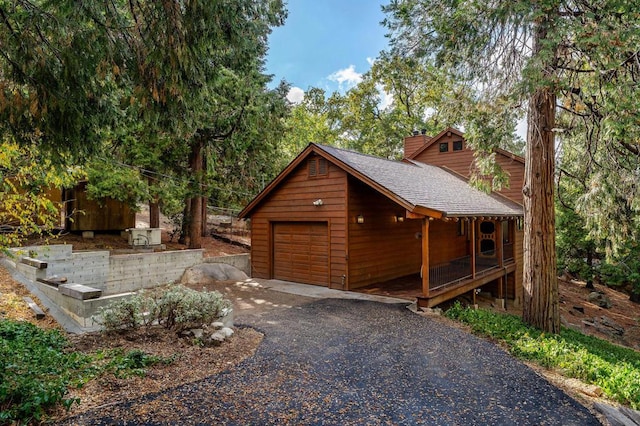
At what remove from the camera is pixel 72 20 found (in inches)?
151

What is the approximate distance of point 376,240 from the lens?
11062mm

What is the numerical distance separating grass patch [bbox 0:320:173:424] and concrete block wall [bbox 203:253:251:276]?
6.91 meters

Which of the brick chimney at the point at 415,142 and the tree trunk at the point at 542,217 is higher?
the brick chimney at the point at 415,142

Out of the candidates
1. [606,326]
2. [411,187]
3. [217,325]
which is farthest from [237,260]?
[606,326]

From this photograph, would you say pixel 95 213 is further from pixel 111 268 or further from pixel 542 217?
pixel 542 217

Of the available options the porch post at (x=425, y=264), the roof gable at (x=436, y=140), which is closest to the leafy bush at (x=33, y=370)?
the porch post at (x=425, y=264)

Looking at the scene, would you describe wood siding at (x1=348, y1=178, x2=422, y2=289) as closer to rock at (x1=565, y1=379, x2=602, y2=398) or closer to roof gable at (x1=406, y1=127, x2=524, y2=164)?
rock at (x1=565, y1=379, x2=602, y2=398)

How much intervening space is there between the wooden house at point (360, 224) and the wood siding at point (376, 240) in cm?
3

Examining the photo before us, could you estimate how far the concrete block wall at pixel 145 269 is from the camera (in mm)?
10234

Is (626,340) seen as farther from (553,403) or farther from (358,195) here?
(553,403)

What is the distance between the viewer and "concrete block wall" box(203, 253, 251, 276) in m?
12.4

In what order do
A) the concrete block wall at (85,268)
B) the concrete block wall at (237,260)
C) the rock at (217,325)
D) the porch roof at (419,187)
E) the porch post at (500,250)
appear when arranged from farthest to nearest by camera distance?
the porch post at (500,250)
the concrete block wall at (237,260)
the concrete block wall at (85,268)
the porch roof at (419,187)
the rock at (217,325)

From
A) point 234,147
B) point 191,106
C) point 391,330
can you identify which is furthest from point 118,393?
point 234,147

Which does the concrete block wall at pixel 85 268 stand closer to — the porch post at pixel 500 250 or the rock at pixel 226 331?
the rock at pixel 226 331
